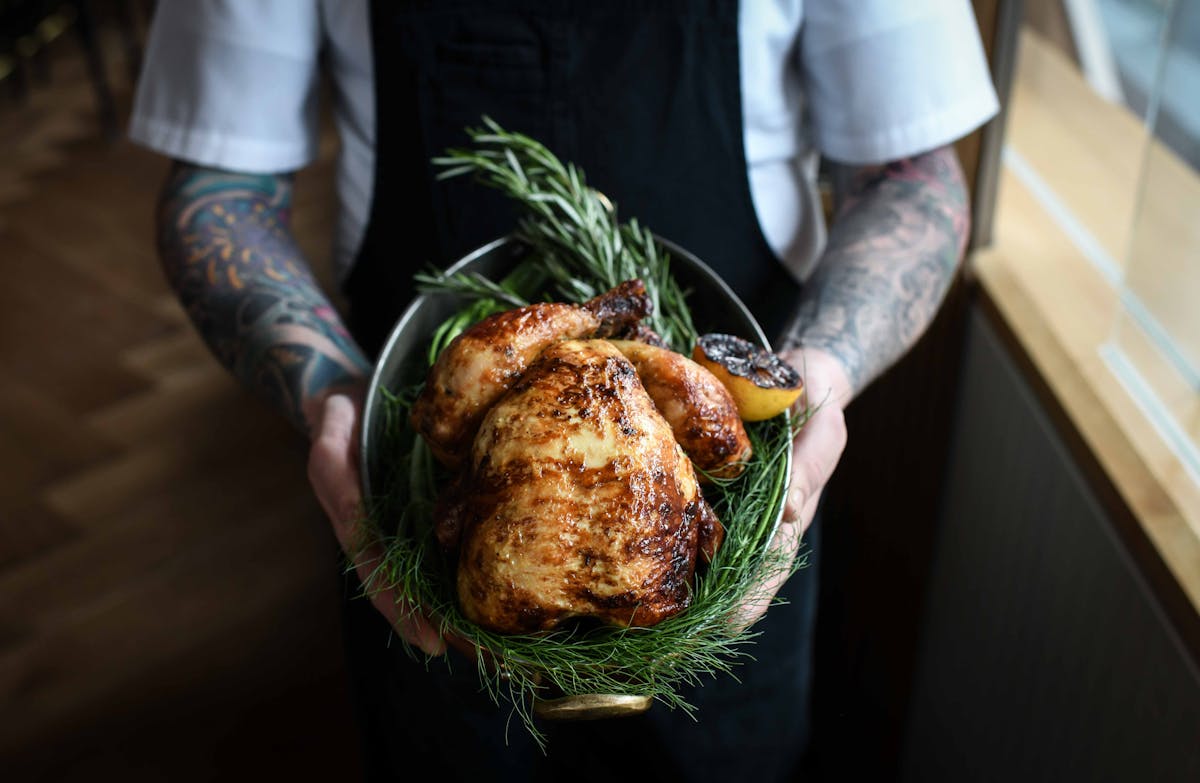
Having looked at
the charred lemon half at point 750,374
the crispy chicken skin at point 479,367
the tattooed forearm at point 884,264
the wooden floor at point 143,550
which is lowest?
the wooden floor at point 143,550

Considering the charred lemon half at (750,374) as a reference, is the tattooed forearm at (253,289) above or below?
below

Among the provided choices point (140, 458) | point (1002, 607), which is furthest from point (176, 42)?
point (140, 458)

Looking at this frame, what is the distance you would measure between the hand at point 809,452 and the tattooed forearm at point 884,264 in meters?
0.05

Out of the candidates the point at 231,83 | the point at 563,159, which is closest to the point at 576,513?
the point at 563,159

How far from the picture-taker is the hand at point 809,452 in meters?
0.69

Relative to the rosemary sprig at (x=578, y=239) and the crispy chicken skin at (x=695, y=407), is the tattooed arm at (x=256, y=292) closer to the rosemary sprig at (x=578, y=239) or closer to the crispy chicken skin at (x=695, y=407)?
the rosemary sprig at (x=578, y=239)

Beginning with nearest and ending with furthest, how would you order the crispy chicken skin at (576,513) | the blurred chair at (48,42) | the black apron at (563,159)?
the crispy chicken skin at (576,513) < the black apron at (563,159) < the blurred chair at (48,42)

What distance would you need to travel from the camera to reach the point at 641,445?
605 mm

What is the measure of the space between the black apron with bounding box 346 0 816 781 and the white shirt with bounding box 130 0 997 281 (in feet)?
0.10

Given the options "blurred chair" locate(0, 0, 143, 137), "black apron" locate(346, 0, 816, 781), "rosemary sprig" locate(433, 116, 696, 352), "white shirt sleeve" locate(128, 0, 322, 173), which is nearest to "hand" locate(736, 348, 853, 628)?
"rosemary sprig" locate(433, 116, 696, 352)

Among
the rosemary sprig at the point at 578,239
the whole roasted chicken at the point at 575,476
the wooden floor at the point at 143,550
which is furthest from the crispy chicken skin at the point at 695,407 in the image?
the wooden floor at the point at 143,550

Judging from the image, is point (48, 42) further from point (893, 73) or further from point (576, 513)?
point (576, 513)

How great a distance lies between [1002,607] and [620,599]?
986 millimetres

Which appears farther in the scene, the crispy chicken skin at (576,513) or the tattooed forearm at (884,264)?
the tattooed forearm at (884,264)
